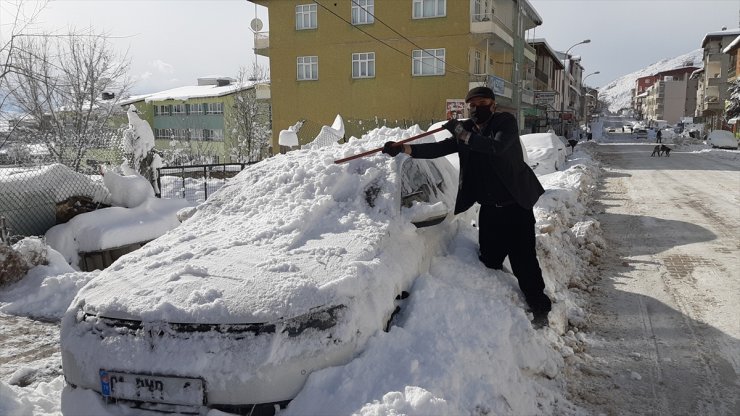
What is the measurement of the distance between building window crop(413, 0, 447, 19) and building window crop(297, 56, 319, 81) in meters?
6.04

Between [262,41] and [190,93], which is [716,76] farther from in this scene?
[190,93]

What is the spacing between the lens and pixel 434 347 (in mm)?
3123

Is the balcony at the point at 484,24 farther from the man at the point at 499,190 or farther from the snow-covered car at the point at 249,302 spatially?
the snow-covered car at the point at 249,302

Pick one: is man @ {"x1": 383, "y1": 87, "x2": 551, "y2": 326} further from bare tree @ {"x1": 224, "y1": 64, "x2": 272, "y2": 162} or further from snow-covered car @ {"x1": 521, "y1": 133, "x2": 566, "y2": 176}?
bare tree @ {"x1": 224, "y1": 64, "x2": 272, "y2": 162}

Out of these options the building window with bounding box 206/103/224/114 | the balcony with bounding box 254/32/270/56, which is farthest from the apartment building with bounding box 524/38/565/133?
the building window with bounding box 206/103/224/114

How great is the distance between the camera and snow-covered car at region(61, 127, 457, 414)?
2648 millimetres

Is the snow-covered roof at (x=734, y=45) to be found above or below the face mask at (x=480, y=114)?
above

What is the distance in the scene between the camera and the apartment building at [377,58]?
26.2 m

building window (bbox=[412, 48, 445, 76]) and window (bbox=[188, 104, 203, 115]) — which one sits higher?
building window (bbox=[412, 48, 445, 76])

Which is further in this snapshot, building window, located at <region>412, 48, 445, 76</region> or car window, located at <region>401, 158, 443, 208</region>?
building window, located at <region>412, 48, 445, 76</region>

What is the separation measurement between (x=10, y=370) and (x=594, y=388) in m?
4.61

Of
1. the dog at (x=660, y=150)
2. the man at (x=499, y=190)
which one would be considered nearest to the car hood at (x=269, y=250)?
the man at (x=499, y=190)

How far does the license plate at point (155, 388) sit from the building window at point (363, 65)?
26468 millimetres

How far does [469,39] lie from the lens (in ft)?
84.6
